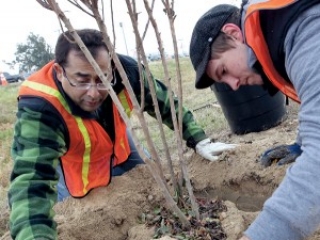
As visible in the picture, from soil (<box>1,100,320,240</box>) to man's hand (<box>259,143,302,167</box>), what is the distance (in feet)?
0.12

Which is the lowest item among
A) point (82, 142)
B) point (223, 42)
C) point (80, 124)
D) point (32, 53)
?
point (32, 53)

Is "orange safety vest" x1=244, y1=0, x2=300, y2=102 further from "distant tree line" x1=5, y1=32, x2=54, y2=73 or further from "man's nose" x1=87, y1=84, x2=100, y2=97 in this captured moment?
"distant tree line" x1=5, y1=32, x2=54, y2=73

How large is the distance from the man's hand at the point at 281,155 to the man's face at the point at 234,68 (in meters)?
0.70

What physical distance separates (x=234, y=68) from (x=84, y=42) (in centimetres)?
92

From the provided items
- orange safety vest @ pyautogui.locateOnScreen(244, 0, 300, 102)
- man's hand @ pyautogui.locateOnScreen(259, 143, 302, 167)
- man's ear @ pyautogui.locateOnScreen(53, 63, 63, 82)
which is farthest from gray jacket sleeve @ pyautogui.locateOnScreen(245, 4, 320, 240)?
man's ear @ pyautogui.locateOnScreen(53, 63, 63, 82)

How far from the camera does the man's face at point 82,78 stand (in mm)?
1990

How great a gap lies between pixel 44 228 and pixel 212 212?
31.3 inches

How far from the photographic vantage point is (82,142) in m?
2.24

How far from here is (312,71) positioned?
0.98m

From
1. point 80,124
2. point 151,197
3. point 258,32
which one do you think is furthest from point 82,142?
point 258,32

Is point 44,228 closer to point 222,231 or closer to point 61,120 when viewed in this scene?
point 61,120

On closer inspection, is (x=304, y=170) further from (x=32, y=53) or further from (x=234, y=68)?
(x=32, y=53)

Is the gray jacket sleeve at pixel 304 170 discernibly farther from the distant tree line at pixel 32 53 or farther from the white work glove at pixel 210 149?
the distant tree line at pixel 32 53

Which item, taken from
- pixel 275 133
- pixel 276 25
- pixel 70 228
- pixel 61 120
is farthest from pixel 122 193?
pixel 275 133
